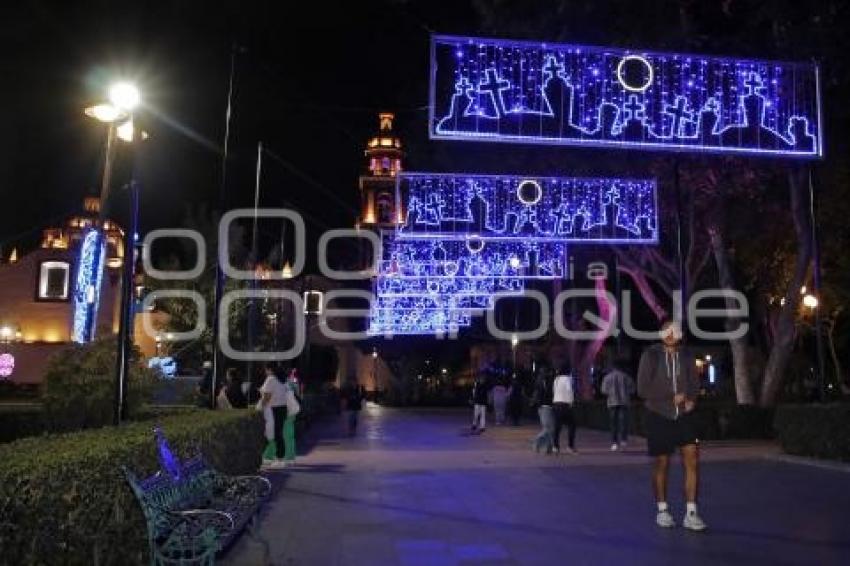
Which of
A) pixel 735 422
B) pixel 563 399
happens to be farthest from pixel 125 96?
pixel 735 422

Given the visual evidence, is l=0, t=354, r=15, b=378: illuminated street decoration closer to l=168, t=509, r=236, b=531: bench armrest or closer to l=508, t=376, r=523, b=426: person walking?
l=508, t=376, r=523, b=426: person walking

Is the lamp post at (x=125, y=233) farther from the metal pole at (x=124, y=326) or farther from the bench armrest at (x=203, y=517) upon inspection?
the bench armrest at (x=203, y=517)

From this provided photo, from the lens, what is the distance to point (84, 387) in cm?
1515

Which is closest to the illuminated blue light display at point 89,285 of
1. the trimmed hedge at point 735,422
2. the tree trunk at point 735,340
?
the trimmed hedge at point 735,422

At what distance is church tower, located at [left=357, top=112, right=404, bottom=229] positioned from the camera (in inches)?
2135

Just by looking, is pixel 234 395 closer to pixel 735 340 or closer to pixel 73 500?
pixel 73 500

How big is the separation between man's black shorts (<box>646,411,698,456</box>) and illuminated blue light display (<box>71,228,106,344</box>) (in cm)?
932

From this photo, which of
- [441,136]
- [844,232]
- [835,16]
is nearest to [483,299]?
[844,232]

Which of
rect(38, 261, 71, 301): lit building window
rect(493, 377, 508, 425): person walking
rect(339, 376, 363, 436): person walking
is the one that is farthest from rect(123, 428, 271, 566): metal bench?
rect(38, 261, 71, 301): lit building window

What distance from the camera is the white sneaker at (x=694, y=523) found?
911cm

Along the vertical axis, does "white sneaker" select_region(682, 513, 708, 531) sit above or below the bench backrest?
below

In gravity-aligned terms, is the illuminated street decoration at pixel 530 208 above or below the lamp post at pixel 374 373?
above

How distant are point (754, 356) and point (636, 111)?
79.1ft

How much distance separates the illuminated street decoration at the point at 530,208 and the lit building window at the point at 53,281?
1256 inches
